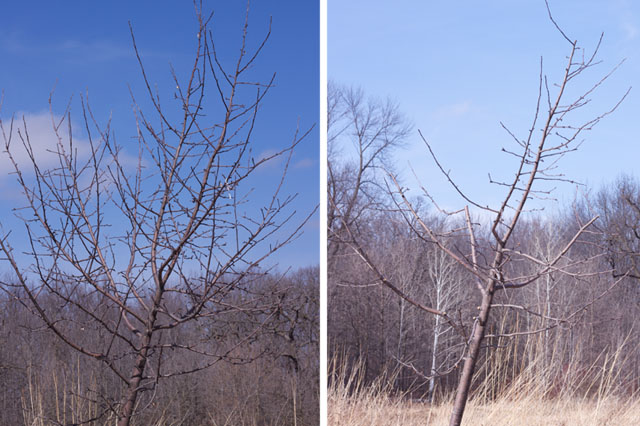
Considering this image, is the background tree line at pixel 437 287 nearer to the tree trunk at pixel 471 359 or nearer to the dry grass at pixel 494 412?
the dry grass at pixel 494 412

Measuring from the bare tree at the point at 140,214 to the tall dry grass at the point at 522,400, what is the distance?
1053 mm

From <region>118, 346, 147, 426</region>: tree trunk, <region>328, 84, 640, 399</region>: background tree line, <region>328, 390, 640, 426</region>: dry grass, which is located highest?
→ <region>328, 84, 640, 399</region>: background tree line

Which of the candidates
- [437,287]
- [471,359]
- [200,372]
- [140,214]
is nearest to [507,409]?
[437,287]

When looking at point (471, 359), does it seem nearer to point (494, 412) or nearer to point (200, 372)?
point (494, 412)

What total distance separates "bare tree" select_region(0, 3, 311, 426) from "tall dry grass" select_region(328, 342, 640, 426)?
1.05 metres

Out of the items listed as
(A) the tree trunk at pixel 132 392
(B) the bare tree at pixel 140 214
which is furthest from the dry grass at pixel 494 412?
(A) the tree trunk at pixel 132 392

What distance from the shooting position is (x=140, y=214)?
2.85 meters

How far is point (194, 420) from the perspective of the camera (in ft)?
11.7

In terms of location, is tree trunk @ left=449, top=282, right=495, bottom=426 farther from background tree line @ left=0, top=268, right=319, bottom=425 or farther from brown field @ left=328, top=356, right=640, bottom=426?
brown field @ left=328, top=356, right=640, bottom=426

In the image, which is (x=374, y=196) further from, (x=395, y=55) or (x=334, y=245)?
(x=395, y=55)

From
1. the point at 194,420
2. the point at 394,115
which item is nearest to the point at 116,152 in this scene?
the point at 194,420

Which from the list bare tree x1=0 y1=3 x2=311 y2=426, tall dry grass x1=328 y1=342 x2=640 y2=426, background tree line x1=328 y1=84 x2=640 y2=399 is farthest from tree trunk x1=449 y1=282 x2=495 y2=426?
background tree line x1=328 y1=84 x2=640 y2=399

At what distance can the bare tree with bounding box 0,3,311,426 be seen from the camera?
106 inches

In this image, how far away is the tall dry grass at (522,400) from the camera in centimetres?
342
